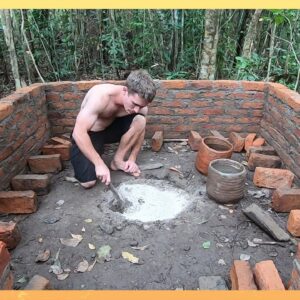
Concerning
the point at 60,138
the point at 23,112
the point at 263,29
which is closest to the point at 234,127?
the point at 60,138

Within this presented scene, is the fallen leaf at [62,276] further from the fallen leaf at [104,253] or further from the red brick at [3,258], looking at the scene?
the red brick at [3,258]

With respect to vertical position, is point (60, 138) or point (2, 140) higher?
point (2, 140)

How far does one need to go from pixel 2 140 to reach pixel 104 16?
414 centimetres

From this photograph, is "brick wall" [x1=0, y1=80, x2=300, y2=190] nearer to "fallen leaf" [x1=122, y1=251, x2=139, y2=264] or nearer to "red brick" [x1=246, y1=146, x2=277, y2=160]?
"red brick" [x1=246, y1=146, x2=277, y2=160]

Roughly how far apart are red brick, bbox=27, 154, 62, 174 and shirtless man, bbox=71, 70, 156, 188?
313 millimetres

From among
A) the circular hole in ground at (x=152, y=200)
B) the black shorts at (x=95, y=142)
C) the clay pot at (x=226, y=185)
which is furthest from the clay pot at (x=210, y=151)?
the black shorts at (x=95, y=142)

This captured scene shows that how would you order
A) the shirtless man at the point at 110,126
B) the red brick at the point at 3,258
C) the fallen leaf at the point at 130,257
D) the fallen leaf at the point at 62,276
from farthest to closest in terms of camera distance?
the shirtless man at the point at 110,126 → the fallen leaf at the point at 130,257 → the fallen leaf at the point at 62,276 → the red brick at the point at 3,258

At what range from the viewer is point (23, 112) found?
3254mm

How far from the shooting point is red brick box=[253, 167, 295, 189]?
3.07m

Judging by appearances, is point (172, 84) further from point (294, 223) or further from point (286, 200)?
point (294, 223)

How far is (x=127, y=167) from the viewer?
3350mm

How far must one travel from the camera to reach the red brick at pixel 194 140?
3.82 m

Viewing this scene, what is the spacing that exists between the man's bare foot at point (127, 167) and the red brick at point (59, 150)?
1.86 ft

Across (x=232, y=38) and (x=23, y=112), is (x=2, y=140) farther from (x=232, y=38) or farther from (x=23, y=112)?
A: (x=232, y=38)
